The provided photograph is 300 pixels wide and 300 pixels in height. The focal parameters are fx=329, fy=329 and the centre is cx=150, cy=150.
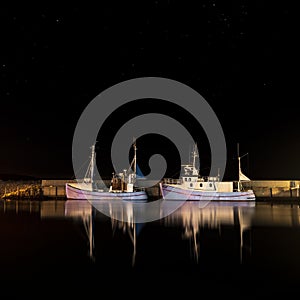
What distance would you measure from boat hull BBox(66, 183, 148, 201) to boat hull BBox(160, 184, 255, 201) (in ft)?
10.6

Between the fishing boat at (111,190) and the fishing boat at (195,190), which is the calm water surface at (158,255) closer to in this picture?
the fishing boat at (195,190)

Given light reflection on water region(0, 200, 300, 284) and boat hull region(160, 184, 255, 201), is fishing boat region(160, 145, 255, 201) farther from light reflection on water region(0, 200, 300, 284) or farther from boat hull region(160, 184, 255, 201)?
light reflection on water region(0, 200, 300, 284)

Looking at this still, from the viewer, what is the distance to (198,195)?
139 ft

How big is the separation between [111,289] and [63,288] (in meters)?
1.05

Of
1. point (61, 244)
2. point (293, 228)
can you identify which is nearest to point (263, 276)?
point (61, 244)

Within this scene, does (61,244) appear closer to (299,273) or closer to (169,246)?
(169,246)

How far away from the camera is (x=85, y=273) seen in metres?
8.27

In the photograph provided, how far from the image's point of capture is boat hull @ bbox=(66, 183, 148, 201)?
4322cm

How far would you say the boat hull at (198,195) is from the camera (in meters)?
41.7

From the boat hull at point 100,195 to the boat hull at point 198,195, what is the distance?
10.6 ft

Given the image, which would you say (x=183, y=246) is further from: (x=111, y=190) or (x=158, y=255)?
(x=111, y=190)

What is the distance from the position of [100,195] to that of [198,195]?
12915 millimetres

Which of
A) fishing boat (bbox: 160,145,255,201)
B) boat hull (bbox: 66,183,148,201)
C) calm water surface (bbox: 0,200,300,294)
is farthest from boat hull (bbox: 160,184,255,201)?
calm water surface (bbox: 0,200,300,294)

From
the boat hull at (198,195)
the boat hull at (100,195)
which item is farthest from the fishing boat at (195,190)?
the boat hull at (100,195)
